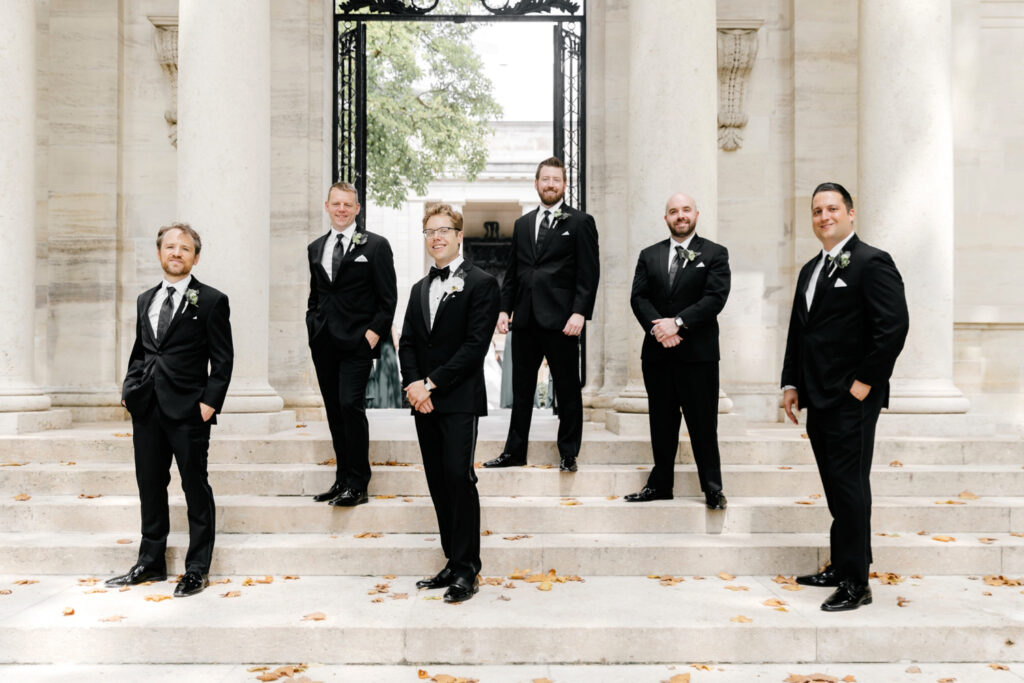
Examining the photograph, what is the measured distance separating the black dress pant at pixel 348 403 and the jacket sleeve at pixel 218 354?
2.92ft

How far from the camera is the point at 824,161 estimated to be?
1083 centimetres

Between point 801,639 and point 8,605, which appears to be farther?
point 8,605

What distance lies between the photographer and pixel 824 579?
19.0 feet

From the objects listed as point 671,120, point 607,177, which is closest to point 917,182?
point 671,120

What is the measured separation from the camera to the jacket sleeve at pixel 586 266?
7.09m

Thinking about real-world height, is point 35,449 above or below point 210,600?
above

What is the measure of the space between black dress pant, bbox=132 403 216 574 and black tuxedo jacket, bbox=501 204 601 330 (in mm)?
2722

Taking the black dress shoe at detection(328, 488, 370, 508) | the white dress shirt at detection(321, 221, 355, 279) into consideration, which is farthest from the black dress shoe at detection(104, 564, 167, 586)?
the white dress shirt at detection(321, 221, 355, 279)

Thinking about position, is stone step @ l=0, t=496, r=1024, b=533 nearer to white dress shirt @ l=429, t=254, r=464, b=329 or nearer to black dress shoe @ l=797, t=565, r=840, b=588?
black dress shoe @ l=797, t=565, r=840, b=588

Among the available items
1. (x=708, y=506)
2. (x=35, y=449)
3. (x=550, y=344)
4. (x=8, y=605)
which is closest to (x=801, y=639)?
(x=708, y=506)

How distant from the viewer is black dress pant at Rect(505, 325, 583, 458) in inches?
280

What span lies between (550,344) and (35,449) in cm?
479

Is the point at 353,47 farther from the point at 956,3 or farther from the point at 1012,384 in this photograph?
the point at 1012,384

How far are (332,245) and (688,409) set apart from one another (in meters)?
3.05
